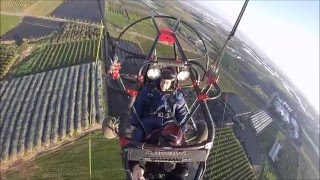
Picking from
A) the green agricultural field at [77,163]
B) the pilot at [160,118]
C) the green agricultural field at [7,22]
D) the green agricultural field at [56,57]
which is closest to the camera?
the pilot at [160,118]

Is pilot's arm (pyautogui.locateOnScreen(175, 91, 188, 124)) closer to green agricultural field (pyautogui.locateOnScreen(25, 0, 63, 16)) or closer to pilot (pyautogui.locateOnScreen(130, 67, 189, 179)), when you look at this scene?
pilot (pyautogui.locateOnScreen(130, 67, 189, 179))

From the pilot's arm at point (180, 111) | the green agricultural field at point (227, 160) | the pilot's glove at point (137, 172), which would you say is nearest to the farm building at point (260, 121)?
the green agricultural field at point (227, 160)

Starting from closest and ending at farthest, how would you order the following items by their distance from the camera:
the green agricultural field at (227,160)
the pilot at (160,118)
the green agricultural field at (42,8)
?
the pilot at (160,118) < the green agricultural field at (227,160) < the green agricultural field at (42,8)

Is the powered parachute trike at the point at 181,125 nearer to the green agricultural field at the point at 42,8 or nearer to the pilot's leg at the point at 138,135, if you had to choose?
the pilot's leg at the point at 138,135

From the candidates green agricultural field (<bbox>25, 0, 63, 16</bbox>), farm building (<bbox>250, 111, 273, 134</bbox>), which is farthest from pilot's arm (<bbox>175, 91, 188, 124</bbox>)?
green agricultural field (<bbox>25, 0, 63, 16</bbox>)

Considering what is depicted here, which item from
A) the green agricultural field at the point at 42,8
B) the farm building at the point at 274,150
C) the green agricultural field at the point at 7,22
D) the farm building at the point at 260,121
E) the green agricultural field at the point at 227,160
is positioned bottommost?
the farm building at the point at 274,150

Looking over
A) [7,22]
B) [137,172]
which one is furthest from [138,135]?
[7,22]

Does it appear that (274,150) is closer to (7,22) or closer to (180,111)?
(7,22)

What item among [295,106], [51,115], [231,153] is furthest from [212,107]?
[295,106]
